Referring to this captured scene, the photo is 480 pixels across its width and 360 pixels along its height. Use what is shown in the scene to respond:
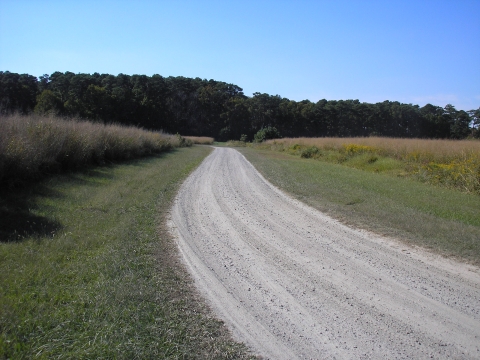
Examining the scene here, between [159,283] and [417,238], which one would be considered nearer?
[159,283]

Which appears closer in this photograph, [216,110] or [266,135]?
[266,135]

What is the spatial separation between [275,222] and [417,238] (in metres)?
3.16

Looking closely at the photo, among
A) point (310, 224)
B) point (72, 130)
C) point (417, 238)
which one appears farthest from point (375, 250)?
point (72, 130)

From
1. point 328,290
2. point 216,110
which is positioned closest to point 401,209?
point 328,290

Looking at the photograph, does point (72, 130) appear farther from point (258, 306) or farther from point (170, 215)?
point (258, 306)

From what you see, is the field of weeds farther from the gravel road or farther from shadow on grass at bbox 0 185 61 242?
shadow on grass at bbox 0 185 61 242

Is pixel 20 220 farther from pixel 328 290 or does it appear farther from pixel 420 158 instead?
pixel 420 158

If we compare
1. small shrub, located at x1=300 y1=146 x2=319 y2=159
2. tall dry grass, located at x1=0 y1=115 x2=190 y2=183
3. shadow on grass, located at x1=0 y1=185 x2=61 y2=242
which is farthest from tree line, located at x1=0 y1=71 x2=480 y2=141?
shadow on grass, located at x1=0 y1=185 x2=61 y2=242

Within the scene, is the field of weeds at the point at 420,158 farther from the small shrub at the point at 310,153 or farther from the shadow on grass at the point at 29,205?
the shadow on grass at the point at 29,205

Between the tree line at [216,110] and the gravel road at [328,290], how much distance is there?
32.2 metres

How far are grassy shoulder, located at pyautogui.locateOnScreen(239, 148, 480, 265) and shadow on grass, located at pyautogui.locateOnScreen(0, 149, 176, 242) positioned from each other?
22.6 ft

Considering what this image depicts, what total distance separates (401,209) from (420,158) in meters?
13.8

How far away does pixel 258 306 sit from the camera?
4.77 meters

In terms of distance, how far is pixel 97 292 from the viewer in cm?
483
